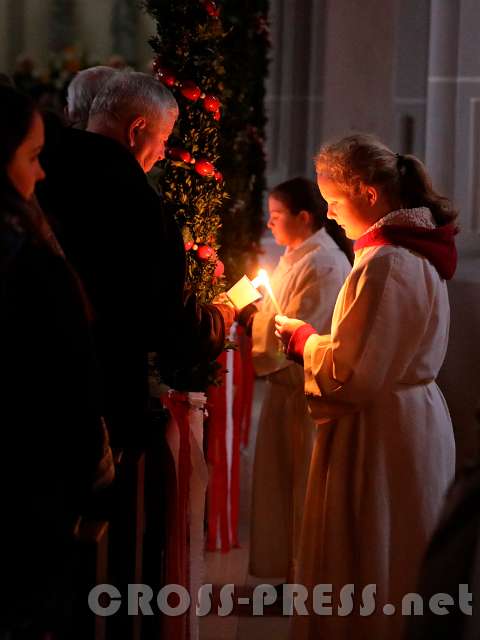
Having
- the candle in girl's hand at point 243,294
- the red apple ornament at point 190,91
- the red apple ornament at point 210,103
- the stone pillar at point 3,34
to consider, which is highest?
the stone pillar at point 3,34

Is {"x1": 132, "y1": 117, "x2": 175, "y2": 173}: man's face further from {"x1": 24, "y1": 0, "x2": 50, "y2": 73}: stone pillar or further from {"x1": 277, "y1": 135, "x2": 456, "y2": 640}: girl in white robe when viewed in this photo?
{"x1": 24, "y1": 0, "x2": 50, "y2": 73}: stone pillar

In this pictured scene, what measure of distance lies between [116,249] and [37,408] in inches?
35.5

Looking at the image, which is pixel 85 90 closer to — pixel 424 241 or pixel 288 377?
pixel 424 241

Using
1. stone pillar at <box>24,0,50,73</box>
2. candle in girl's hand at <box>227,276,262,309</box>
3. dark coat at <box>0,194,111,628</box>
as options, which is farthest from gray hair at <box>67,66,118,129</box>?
stone pillar at <box>24,0,50,73</box>

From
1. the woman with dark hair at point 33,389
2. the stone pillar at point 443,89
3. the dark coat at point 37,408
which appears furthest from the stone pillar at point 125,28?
the dark coat at point 37,408

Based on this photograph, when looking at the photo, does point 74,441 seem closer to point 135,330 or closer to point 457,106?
point 135,330

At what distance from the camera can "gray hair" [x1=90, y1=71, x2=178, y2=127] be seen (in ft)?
10.8

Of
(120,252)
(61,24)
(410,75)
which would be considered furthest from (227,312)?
(61,24)

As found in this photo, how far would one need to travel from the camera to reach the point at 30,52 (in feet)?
41.5

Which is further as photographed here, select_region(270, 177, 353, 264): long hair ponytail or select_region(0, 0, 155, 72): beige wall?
select_region(0, 0, 155, 72): beige wall

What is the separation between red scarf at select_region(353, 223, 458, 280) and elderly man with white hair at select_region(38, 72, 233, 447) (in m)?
0.66

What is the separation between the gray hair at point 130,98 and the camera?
328cm

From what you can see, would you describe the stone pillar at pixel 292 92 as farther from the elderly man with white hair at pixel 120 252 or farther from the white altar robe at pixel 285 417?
the elderly man with white hair at pixel 120 252

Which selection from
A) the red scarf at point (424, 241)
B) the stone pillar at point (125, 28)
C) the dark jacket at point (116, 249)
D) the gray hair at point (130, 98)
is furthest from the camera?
the stone pillar at point (125, 28)
